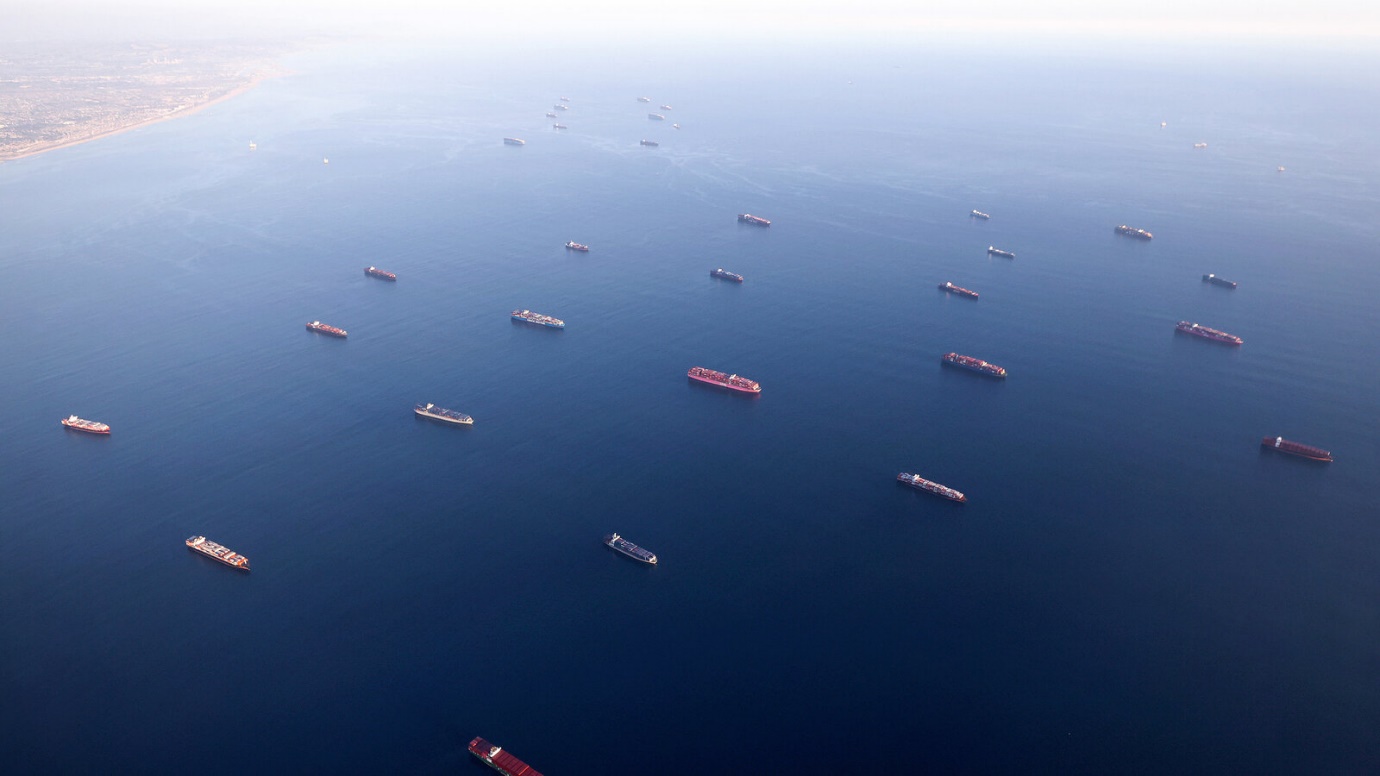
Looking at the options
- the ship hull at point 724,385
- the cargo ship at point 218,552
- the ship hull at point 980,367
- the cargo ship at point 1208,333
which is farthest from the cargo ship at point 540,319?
the cargo ship at point 1208,333

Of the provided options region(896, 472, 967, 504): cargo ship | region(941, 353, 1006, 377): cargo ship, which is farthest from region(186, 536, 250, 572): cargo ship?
region(941, 353, 1006, 377): cargo ship

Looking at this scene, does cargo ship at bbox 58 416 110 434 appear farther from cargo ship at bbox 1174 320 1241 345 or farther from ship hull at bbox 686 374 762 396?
cargo ship at bbox 1174 320 1241 345

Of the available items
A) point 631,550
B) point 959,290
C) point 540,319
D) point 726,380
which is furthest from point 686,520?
point 959,290

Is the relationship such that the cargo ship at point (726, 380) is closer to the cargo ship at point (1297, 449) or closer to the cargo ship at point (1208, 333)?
the cargo ship at point (1297, 449)

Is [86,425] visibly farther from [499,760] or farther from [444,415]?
[499,760]

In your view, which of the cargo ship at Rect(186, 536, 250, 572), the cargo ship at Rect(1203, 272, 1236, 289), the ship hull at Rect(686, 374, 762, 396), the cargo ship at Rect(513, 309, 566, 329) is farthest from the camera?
the cargo ship at Rect(1203, 272, 1236, 289)

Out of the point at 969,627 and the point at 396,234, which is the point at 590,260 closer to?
the point at 396,234

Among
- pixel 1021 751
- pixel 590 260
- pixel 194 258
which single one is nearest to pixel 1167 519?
pixel 1021 751
